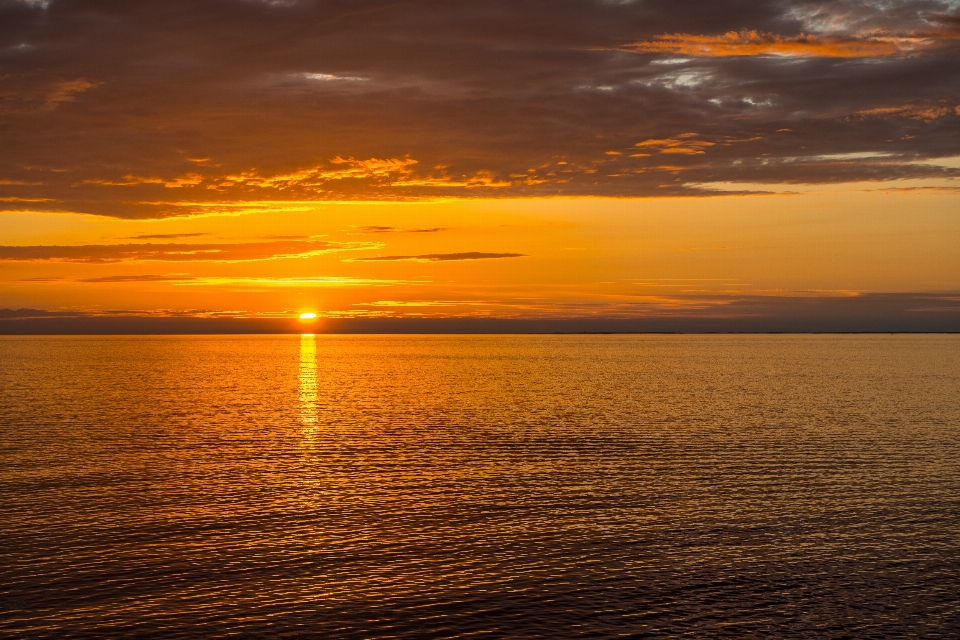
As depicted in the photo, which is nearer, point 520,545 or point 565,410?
point 520,545

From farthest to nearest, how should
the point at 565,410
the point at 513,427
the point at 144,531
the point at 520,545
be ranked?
the point at 565,410
the point at 513,427
the point at 144,531
the point at 520,545

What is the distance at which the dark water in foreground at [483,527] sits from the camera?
2616 cm

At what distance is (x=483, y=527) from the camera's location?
36719 millimetres

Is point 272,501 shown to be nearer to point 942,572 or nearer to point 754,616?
point 754,616

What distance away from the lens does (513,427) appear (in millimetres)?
74438

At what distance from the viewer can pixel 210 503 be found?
42.2 m

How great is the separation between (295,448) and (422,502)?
2288 centimetres

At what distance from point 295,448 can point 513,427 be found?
20.9 meters

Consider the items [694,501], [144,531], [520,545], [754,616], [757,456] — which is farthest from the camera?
[757,456]

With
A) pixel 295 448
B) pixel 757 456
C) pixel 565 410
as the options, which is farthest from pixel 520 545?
pixel 565 410

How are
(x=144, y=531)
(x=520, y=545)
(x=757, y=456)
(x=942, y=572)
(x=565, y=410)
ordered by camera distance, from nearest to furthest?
1. (x=942, y=572)
2. (x=520, y=545)
3. (x=144, y=531)
4. (x=757, y=456)
5. (x=565, y=410)

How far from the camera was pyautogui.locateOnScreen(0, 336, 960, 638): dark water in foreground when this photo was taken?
26156 millimetres

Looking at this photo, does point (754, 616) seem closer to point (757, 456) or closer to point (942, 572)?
point (942, 572)

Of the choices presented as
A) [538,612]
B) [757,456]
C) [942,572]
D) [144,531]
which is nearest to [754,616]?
[538,612]
